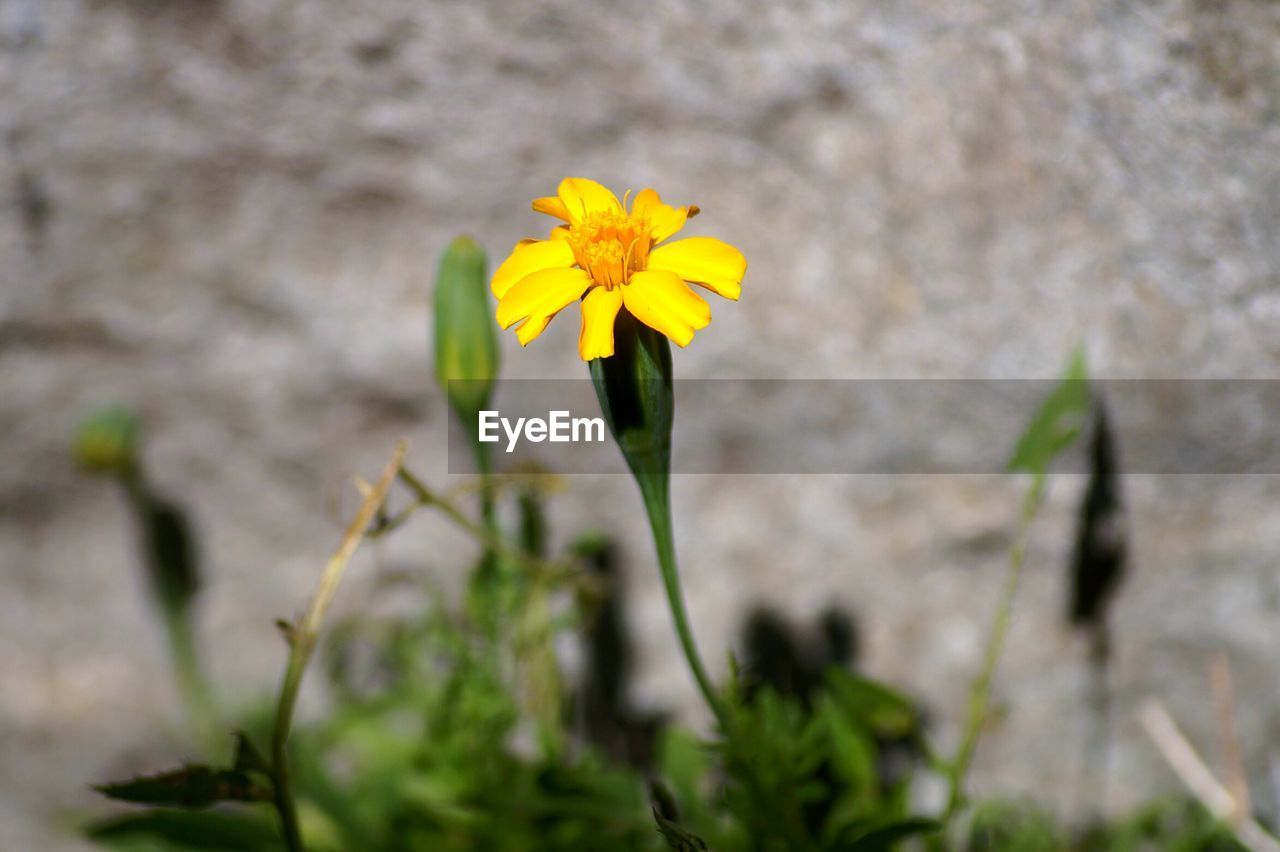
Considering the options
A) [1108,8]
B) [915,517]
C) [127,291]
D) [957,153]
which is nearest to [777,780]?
[915,517]

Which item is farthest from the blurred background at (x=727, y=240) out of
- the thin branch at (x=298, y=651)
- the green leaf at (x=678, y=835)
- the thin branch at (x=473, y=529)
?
the green leaf at (x=678, y=835)

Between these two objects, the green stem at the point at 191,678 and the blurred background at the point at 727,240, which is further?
the green stem at the point at 191,678

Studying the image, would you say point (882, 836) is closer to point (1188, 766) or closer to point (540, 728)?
point (540, 728)

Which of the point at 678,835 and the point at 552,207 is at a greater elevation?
the point at 552,207

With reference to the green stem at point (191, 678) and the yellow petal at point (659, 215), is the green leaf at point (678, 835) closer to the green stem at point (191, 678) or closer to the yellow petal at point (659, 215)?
the yellow petal at point (659, 215)

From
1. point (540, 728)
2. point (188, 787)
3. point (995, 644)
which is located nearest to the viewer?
point (188, 787)

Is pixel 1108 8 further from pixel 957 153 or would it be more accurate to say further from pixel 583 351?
pixel 583 351

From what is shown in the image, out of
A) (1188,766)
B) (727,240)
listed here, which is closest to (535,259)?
(727,240)
